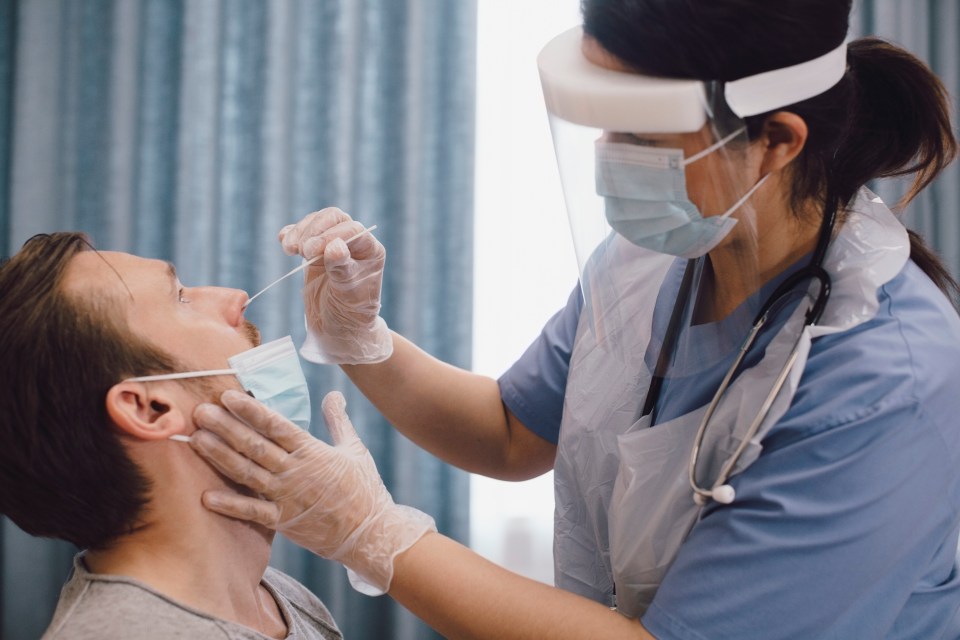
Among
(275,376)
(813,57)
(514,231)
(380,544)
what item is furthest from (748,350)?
(514,231)

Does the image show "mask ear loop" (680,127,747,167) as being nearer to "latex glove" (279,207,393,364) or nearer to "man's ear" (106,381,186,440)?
"latex glove" (279,207,393,364)

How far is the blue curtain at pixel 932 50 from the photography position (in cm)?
246

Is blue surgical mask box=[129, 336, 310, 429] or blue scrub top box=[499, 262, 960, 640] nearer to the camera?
blue scrub top box=[499, 262, 960, 640]

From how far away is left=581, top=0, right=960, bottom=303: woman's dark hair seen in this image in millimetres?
925

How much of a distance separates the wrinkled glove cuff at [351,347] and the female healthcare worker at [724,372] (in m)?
0.12

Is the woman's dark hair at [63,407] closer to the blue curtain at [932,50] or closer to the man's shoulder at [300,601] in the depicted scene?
the man's shoulder at [300,601]

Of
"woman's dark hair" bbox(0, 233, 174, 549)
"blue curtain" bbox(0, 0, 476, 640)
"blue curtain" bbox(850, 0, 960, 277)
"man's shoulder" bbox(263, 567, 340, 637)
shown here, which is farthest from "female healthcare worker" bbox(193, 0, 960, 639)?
"blue curtain" bbox(850, 0, 960, 277)

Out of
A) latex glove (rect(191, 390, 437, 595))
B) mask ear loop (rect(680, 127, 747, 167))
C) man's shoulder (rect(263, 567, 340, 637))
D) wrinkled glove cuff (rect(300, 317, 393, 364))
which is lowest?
man's shoulder (rect(263, 567, 340, 637))

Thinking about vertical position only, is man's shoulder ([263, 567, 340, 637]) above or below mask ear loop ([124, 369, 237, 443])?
below

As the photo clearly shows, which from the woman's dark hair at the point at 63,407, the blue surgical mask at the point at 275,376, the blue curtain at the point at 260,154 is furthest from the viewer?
the blue curtain at the point at 260,154

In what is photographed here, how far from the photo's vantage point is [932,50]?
254cm

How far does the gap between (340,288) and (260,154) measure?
1.17 metres

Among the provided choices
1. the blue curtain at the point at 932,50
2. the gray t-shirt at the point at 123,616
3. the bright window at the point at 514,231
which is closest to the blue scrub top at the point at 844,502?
the gray t-shirt at the point at 123,616

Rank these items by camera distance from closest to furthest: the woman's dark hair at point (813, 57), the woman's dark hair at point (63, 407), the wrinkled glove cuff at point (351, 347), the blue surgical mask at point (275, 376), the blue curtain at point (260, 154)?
1. the woman's dark hair at point (813, 57)
2. the woman's dark hair at point (63, 407)
3. the blue surgical mask at point (275, 376)
4. the wrinkled glove cuff at point (351, 347)
5. the blue curtain at point (260, 154)
